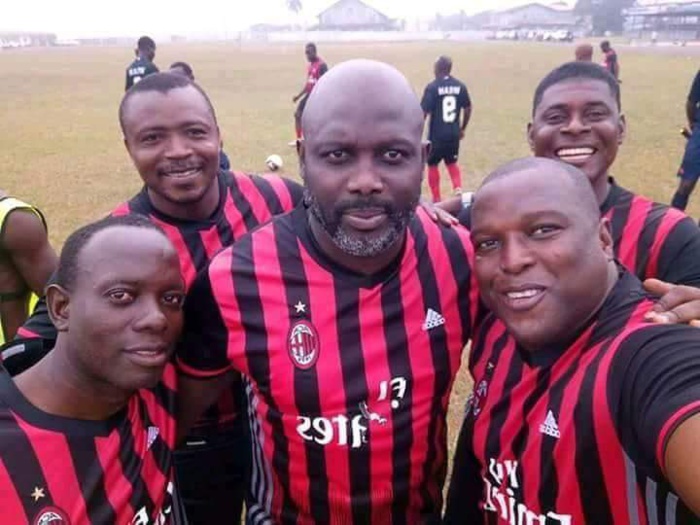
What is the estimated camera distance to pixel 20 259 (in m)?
3.11

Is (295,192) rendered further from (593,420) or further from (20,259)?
(593,420)

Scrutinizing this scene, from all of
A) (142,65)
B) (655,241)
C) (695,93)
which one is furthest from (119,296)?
(142,65)

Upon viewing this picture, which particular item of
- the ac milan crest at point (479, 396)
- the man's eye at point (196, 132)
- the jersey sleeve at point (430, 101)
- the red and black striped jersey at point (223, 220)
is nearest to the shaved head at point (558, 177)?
the ac milan crest at point (479, 396)

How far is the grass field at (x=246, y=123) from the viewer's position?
11039mm

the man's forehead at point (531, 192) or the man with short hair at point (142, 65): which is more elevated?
the man's forehead at point (531, 192)

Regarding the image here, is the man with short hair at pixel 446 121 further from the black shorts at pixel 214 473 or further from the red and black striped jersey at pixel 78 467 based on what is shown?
the red and black striped jersey at pixel 78 467

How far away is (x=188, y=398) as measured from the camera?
7.61 ft

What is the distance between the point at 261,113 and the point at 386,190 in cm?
1825

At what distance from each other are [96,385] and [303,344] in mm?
607

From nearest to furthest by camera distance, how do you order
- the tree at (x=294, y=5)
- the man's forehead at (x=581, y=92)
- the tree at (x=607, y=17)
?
the man's forehead at (x=581, y=92) → the tree at (x=607, y=17) → the tree at (x=294, y=5)

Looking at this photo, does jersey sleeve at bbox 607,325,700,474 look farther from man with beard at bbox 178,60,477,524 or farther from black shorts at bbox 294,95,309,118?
black shorts at bbox 294,95,309,118

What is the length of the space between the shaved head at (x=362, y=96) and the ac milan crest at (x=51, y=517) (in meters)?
1.23

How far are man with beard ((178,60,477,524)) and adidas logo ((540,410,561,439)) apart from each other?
49cm

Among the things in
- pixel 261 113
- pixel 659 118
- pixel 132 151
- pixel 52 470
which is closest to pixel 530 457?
pixel 52 470
